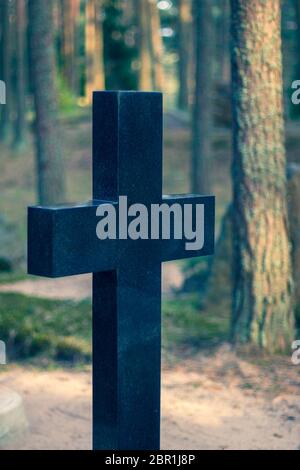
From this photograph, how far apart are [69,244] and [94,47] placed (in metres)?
31.5

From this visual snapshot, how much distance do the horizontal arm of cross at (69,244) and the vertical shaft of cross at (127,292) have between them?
0.06 metres

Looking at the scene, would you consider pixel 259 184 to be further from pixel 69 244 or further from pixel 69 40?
pixel 69 40

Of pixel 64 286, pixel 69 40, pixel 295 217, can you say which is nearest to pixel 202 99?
pixel 64 286

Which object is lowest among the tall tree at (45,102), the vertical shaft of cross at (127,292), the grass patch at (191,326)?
the grass patch at (191,326)

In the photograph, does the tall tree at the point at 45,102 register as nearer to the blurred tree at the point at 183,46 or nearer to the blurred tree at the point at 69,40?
the blurred tree at the point at 183,46

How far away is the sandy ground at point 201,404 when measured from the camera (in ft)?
20.1

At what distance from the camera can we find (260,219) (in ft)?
25.5

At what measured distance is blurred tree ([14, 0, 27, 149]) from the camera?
84.3ft

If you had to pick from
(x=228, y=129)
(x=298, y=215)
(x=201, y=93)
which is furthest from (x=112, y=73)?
(x=298, y=215)

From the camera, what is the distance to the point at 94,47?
112ft

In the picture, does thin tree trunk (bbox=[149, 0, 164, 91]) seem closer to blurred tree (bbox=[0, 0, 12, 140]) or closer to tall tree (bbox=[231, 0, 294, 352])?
blurred tree (bbox=[0, 0, 12, 140])

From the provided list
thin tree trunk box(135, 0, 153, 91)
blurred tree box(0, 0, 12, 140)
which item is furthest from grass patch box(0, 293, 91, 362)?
thin tree trunk box(135, 0, 153, 91)

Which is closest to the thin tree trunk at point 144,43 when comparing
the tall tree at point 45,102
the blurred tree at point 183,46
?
the blurred tree at point 183,46
